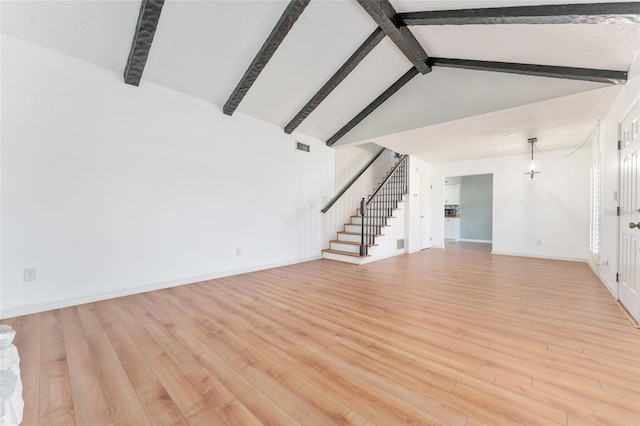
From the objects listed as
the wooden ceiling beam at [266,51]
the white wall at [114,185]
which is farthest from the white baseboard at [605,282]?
the wooden ceiling beam at [266,51]

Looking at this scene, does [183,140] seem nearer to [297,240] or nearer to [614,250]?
[297,240]

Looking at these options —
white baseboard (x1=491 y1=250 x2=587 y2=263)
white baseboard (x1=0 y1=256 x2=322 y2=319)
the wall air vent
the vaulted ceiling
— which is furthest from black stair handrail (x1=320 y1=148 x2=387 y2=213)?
white baseboard (x1=491 y1=250 x2=587 y2=263)

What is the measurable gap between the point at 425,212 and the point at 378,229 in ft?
7.70

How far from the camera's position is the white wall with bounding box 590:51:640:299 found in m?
2.58

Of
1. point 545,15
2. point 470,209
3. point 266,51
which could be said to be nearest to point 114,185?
point 266,51

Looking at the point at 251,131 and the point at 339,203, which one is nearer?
the point at 251,131

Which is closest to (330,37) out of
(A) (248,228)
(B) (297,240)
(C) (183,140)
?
(C) (183,140)

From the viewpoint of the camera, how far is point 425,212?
279 inches

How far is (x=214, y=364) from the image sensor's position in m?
1.69

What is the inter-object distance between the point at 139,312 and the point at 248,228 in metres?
2.04

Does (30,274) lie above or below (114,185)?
below

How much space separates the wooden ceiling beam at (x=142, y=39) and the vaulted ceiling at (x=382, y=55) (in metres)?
0.01

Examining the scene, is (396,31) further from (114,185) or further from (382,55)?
(114,185)

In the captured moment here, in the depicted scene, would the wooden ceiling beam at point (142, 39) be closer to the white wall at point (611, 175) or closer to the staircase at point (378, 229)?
the staircase at point (378, 229)
